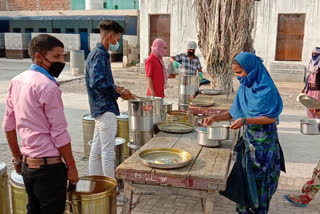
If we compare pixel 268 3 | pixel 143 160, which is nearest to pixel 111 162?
pixel 143 160

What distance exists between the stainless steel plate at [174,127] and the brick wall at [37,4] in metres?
23.7

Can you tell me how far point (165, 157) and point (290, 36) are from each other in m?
13.1

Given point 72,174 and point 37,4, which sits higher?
point 37,4

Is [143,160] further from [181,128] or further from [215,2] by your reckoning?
[215,2]

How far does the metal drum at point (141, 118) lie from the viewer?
11.4 ft

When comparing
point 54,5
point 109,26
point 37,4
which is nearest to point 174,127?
point 109,26

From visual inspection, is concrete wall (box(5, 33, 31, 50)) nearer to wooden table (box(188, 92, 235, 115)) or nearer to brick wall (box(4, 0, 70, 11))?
brick wall (box(4, 0, 70, 11))

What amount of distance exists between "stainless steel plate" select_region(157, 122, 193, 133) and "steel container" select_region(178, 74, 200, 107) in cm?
167

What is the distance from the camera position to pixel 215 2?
19.1 ft

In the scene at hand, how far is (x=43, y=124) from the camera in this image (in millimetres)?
2094

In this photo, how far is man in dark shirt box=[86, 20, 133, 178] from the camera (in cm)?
325

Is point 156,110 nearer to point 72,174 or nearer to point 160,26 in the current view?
point 72,174

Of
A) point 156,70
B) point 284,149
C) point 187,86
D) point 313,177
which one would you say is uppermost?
point 156,70

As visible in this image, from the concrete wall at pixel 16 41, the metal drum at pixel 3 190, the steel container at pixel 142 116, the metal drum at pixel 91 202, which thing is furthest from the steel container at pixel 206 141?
the concrete wall at pixel 16 41
